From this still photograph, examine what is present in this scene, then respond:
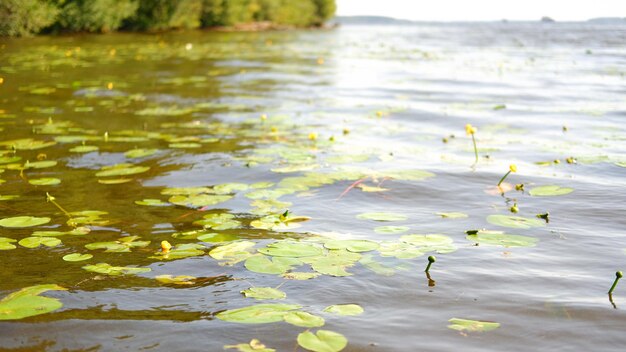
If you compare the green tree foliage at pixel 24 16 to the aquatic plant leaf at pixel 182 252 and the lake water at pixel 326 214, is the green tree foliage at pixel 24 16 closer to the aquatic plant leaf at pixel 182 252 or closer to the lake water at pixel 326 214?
the lake water at pixel 326 214

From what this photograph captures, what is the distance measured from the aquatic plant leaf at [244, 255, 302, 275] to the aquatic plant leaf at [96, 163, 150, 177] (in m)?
1.75

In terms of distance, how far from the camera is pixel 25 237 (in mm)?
2551

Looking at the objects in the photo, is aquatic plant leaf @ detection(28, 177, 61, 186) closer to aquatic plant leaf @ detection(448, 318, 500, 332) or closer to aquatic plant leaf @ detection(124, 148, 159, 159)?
aquatic plant leaf @ detection(124, 148, 159, 159)

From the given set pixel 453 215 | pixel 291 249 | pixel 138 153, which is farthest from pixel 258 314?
pixel 138 153

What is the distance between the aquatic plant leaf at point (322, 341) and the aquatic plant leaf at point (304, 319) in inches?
2.1

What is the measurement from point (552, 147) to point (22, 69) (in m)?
8.88

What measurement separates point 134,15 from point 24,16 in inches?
385

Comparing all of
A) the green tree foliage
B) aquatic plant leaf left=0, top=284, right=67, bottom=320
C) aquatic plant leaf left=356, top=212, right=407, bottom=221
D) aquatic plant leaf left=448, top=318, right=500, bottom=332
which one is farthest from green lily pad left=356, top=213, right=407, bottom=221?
the green tree foliage

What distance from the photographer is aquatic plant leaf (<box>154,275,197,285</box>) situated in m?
2.10

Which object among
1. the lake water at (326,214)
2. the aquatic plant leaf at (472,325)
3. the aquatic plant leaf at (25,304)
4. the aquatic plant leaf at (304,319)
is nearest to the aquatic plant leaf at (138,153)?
the lake water at (326,214)

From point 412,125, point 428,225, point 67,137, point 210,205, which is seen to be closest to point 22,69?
point 67,137

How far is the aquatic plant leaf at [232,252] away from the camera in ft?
7.57

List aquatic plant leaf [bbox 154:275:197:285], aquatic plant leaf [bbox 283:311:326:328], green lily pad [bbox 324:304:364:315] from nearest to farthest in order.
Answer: aquatic plant leaf [bbox 283:311:326:328] < green lily pad [bbox 324:304:364:315] < aquatic plant leaf [bbox 154:275:197:285]

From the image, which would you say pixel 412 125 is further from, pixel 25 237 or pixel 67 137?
pixel 25 237
